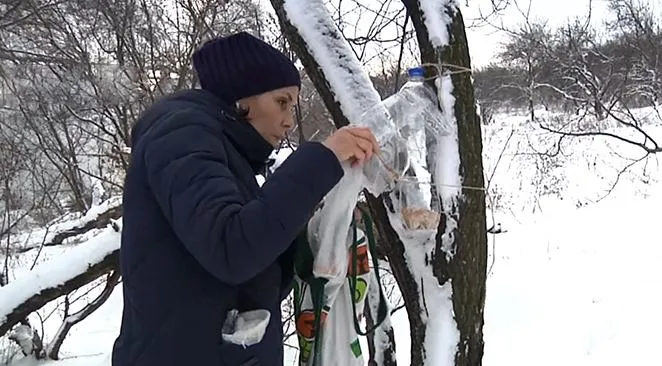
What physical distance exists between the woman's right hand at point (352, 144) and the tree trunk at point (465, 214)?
80cm

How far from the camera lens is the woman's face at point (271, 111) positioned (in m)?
1.28

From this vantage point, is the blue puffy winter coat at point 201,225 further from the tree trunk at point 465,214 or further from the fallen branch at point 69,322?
the fallen branch at point 69,322

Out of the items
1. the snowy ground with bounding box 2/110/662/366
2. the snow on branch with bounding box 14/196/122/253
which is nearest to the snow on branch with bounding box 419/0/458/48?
the snowy ground with bounding box 2/110/662/366

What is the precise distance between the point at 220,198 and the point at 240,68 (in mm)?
315

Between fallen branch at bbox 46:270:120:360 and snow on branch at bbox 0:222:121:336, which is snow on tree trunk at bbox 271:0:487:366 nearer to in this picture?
snow on branch at bbox 0:222:121:336

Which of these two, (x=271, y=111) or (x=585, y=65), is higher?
(x=585, y=65)

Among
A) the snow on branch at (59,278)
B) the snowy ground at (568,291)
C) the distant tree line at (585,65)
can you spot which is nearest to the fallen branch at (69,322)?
the snowy ground at (568,291)

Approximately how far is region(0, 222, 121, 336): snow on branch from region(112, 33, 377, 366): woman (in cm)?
217

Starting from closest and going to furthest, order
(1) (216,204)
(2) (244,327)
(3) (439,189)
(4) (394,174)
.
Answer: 1. (1) (216,204)
2. (2) (244,327)
3. (4) (394,174)
4. (3) (439,189)

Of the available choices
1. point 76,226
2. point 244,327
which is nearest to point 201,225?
point 244,327

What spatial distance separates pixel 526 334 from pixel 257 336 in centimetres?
435

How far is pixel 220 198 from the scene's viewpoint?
103 cm

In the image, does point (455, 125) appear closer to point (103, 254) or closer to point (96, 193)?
point (103, 254)

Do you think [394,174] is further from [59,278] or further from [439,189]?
[59,278]
